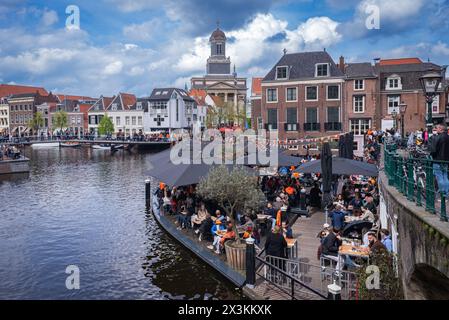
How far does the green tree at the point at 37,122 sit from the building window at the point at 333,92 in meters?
68.0

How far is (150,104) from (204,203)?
65561 mm

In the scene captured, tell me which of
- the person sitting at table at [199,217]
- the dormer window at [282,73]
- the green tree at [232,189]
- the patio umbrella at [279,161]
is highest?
the dormer window at [282,73]

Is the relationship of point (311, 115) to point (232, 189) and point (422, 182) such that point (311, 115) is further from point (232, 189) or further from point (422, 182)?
point (422, 182)

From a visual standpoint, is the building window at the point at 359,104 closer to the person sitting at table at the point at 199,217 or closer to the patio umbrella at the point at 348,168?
the patio umbrella at the point at 348,168

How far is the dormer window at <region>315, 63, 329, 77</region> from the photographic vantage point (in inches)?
1857

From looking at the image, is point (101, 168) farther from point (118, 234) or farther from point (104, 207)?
point (118, 234)

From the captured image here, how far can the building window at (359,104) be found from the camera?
150ft

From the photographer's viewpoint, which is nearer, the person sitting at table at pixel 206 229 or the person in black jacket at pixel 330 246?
the person in black jacket at pixel 330 246

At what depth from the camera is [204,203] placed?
16.8 meters

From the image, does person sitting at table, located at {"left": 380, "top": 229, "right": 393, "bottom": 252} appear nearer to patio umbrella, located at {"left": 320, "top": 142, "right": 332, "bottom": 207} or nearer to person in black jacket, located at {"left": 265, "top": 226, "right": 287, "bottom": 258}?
person in black jacket, located at {"left": 265, "top": 226, "right": 287, "bottom": 258}

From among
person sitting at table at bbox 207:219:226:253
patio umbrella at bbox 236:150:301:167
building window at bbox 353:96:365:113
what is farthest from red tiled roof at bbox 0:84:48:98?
person sitting at table at bbox 207:219:226:253

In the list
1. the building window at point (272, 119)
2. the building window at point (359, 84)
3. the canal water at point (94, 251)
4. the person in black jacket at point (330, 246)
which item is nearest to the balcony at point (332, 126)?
the building window at point (359, 84)

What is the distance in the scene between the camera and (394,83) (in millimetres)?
45625

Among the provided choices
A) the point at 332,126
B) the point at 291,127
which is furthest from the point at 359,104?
the point at 291,127
